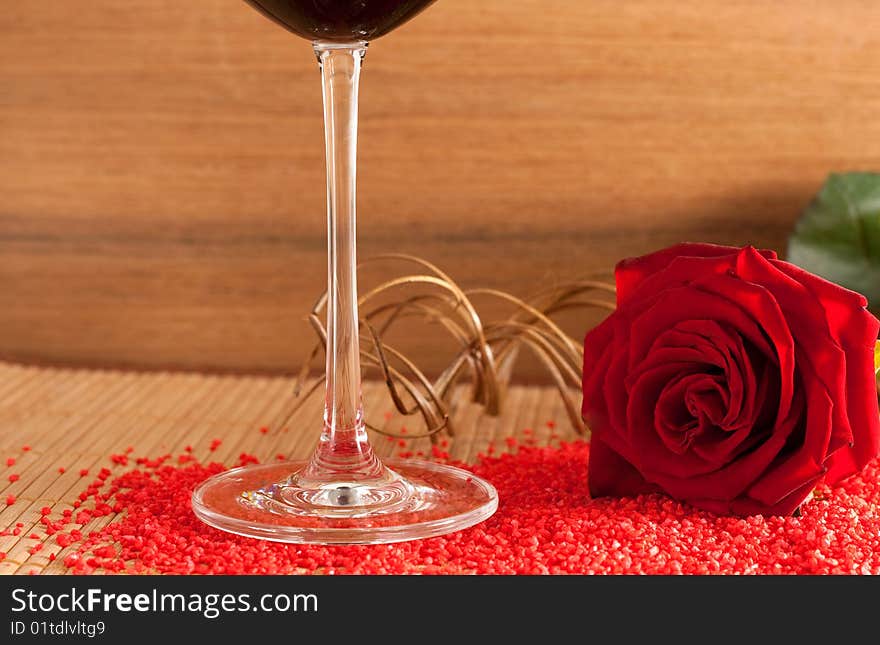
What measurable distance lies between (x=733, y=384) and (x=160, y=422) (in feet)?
1.51

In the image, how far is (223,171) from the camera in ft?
3.47

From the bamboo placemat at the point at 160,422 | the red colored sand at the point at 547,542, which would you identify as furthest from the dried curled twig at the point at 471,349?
the red colored sand at the point at 547,542

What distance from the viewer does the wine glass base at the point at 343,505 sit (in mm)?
602

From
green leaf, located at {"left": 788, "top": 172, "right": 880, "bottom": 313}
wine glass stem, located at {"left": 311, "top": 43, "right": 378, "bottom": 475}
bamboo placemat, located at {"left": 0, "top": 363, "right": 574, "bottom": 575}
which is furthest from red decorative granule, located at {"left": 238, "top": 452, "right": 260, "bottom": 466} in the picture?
green leaf, located at {"left": 788, "top": 172, "right": 880, "bottom": 313}

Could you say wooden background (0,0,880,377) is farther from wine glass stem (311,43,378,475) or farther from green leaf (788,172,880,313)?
wine glass stem (311,43,378,475)

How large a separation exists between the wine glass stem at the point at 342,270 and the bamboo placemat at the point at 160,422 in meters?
0.14

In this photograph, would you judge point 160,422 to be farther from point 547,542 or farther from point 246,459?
point 547,542

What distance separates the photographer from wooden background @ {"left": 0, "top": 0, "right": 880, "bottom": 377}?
1.03 metres

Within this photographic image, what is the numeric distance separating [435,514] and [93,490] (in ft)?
0.71

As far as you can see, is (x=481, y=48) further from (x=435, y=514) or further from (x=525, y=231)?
(x=435, y=514)

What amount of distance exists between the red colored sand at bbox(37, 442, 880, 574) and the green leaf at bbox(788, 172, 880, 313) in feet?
0.87

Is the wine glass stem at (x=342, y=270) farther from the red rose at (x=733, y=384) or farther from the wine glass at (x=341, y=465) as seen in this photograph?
the red rose at (x=733, y=384)
